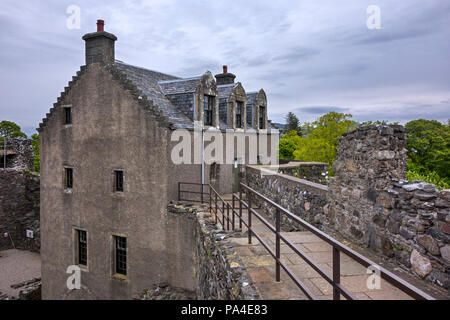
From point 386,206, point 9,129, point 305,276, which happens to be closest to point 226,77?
point 386,206

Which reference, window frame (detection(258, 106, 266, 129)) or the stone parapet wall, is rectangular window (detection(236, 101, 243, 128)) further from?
the stone parapet wall

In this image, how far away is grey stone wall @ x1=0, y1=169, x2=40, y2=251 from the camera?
2380cm

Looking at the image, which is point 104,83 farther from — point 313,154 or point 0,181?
point 313,154

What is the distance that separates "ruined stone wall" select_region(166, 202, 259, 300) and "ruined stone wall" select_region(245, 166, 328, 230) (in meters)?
2.59

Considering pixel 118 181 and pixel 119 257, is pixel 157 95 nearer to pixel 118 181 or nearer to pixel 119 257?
pixel 118 181

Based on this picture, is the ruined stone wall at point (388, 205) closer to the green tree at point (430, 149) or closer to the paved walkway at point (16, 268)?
the paved walkway at point (16, 268)

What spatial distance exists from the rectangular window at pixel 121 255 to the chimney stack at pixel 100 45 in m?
8.16

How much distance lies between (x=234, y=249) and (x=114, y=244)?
966 centimetres

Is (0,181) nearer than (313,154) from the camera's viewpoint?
Yes

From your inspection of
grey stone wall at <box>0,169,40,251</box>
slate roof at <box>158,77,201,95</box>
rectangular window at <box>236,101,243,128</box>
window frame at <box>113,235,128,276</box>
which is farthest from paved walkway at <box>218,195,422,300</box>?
grey stone wall at <box>0,169,40,251</box>

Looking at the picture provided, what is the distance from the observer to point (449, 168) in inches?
1215

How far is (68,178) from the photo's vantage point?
15.4 meters

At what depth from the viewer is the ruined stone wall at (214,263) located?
4.46 m
